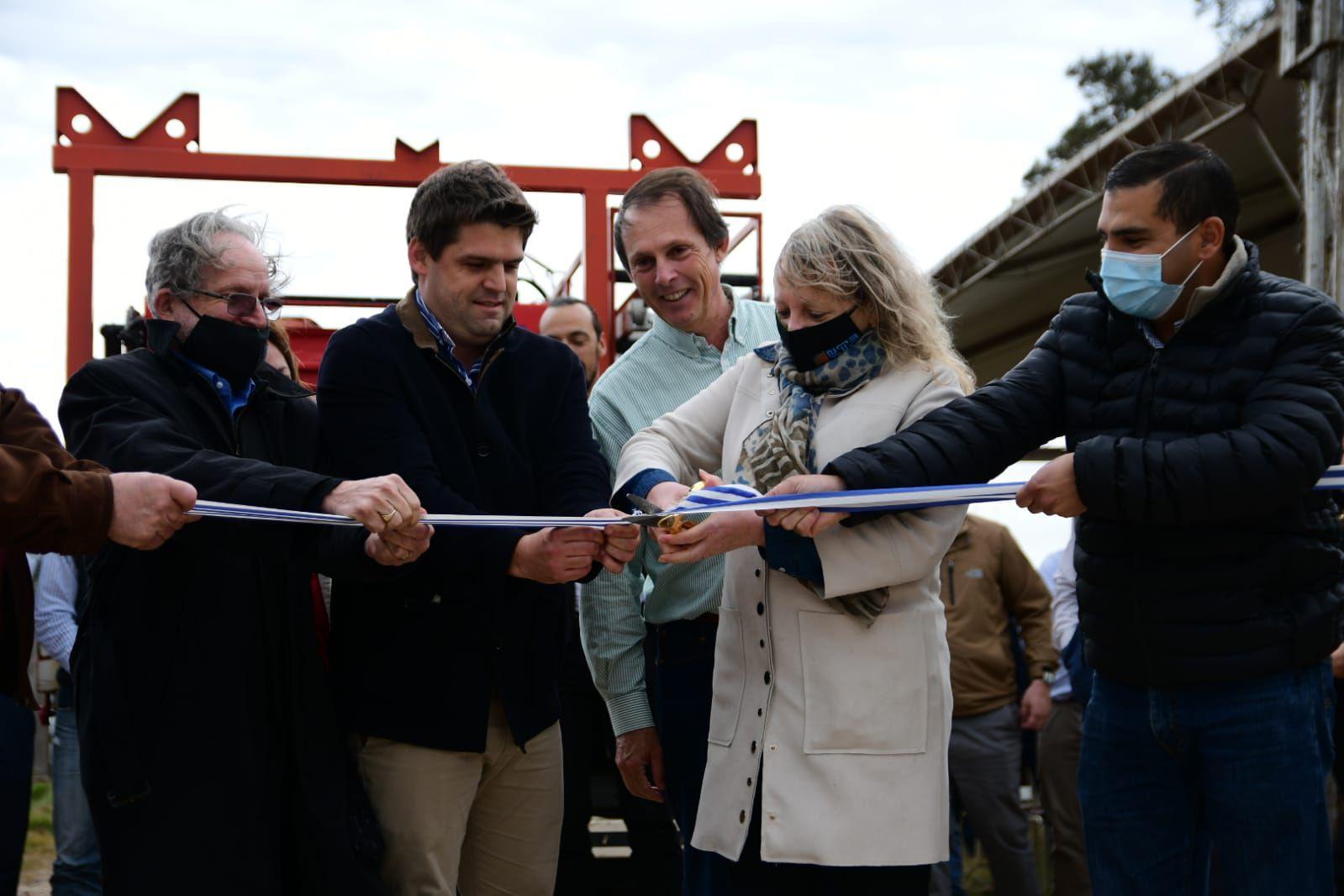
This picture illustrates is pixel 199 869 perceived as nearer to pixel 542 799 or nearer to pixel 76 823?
pixel 542 799

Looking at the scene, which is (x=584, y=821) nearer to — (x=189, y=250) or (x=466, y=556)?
(x=466, y=556)

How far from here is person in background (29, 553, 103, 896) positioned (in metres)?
5.62

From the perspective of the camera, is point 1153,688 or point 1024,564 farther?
point 1024,564

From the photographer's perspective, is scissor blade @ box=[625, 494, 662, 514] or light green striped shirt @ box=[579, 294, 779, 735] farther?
light green striped shirt @ box=[579, 294, 779, 735]

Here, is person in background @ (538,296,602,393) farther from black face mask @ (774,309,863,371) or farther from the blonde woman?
black face mask @ (774,309,863,371)

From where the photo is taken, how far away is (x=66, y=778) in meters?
5.66

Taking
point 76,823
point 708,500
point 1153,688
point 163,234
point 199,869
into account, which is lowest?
point 76,823

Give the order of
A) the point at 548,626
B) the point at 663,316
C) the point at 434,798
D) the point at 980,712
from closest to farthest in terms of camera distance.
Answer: the point at 434,798 < the point at 548,626 < the point at 663,316 < the point at 980,712

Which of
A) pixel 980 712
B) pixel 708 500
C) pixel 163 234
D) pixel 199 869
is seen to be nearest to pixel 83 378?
pixel 163 234

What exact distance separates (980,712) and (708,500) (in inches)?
160

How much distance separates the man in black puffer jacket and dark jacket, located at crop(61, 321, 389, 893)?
44.1 inches

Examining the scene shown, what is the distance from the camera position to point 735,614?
3092 millimetres

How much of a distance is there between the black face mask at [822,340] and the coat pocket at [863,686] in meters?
0.56

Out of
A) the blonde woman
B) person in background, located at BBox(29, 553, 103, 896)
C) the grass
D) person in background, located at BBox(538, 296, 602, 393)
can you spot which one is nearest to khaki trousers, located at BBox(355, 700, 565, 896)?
the blonde woman
